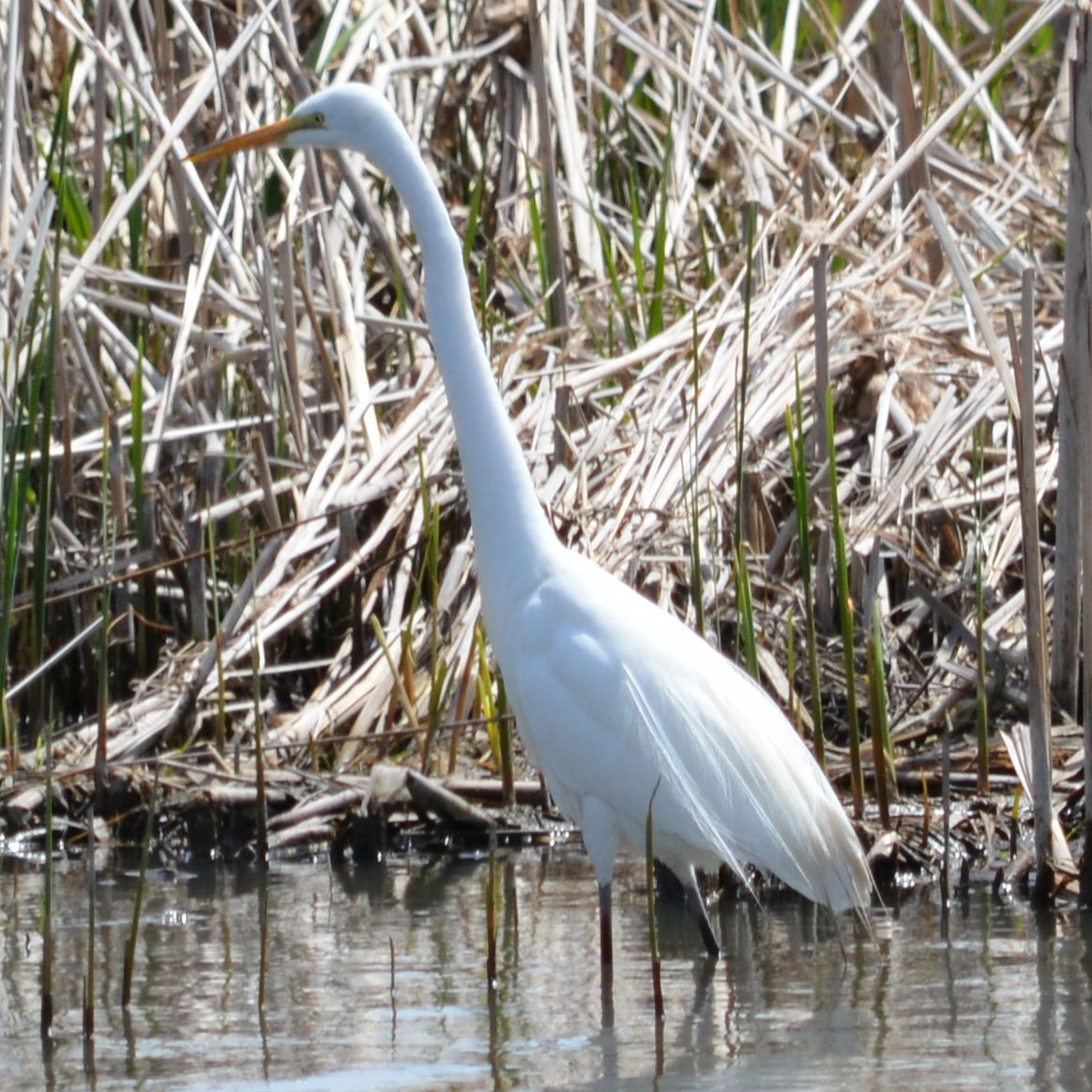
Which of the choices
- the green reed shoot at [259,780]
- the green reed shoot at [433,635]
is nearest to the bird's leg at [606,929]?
the green reed shoot at [259,780]

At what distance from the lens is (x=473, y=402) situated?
134 inches

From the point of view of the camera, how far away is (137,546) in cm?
497

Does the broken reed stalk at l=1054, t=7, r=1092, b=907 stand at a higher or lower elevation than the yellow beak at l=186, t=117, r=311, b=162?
lower

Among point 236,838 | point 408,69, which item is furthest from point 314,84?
point 236,838

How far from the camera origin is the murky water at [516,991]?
8.81 ft

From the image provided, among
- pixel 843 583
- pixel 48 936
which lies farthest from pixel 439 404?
pixel 48 936

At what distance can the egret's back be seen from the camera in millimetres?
3305

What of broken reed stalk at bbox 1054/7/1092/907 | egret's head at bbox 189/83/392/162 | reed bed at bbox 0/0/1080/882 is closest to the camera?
broken reed stalk at bbox 1054/7/1092/907

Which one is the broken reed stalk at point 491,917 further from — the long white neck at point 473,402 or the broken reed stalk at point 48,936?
the long white neck at point 473,402

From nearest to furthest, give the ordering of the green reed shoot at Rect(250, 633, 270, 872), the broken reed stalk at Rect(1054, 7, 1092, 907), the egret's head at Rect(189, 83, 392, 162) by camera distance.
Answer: the broken reed stalk at Rect(1054, 7, 1092, 907)
the egret's head at Rect(189, 83, 392, 162)
the green reed shoot at Rect(250, 633, 270, 872)

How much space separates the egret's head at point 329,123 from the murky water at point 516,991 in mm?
1524

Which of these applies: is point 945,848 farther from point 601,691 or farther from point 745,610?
point 601,691

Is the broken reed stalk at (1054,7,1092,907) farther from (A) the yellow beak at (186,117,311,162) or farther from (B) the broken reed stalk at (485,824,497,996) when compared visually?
(A) the yellow beak at (186,117,311,162)

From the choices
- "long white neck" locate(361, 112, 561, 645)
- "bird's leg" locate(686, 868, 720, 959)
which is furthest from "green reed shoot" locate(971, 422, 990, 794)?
"long white neck" locate(361, 112, 561, 645)
